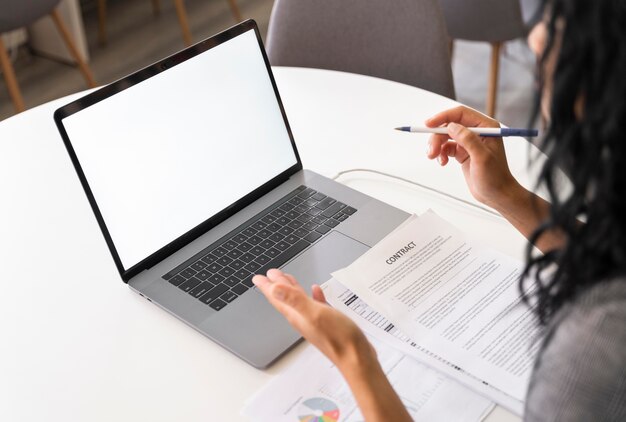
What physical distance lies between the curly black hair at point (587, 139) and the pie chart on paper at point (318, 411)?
0.28 metres

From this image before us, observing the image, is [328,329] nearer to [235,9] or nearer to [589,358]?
[589,358]

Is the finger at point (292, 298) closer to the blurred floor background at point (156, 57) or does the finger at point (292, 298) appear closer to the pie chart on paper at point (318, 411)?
the pie chart on paper at point (318, 411)

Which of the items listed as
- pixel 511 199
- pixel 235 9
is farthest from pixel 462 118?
pixel 235 9

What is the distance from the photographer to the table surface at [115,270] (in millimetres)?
895

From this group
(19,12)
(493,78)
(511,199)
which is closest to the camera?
(511,199)

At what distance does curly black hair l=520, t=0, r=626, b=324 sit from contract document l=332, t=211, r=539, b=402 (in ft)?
0.68

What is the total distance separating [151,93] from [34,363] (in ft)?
1.31

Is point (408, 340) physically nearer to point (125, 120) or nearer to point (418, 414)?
point (418, 414)

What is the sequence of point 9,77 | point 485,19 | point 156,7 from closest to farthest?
point 485,19
point 9,77
point 156,7

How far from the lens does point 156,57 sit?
10.9 feet

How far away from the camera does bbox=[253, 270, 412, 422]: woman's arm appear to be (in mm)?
767

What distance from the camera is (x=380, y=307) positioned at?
94 centimetres

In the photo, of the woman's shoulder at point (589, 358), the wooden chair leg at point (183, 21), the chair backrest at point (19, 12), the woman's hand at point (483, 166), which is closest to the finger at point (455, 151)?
the woman's hand at point (483, 166)

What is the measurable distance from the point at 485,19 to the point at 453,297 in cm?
149
